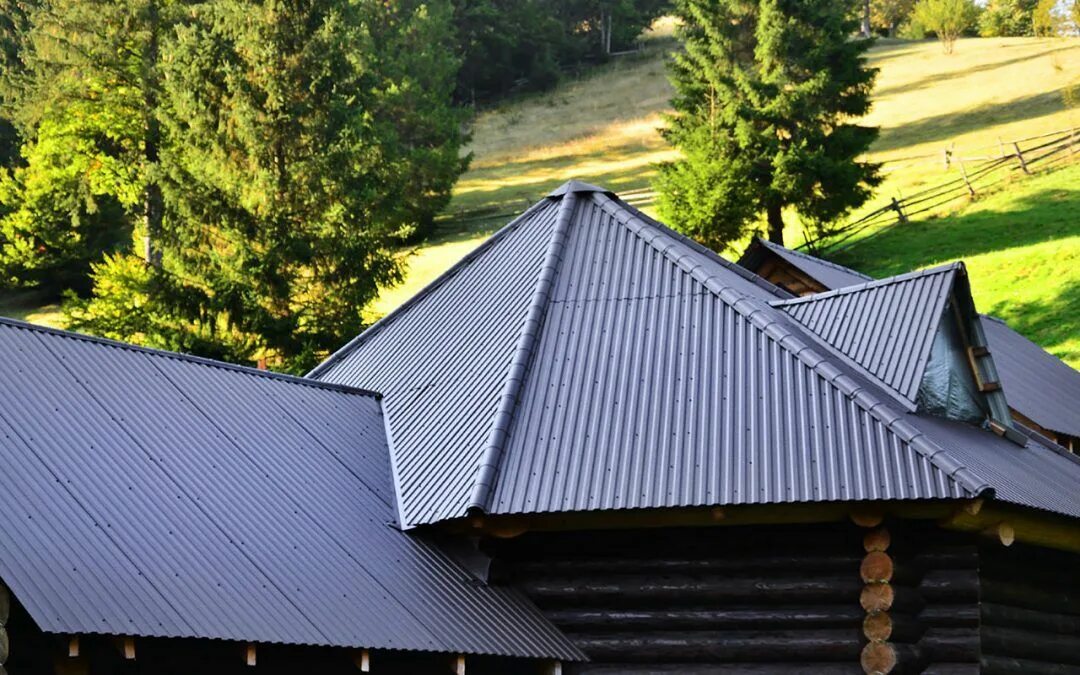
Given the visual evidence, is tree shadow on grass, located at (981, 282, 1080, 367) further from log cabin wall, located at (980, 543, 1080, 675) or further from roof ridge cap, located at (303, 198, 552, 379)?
roof ridge cap, located at (303, 198, 552, 379)

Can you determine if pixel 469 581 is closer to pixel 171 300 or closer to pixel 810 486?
pixel 810 486

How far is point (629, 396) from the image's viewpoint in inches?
511

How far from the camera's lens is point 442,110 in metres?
57.8

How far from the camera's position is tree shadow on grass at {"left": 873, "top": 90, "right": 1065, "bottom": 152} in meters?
56.0

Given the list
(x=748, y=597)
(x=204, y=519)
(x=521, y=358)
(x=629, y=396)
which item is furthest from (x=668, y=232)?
(x=204, y=519)

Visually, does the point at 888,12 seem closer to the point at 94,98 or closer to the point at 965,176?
the point at 965,176

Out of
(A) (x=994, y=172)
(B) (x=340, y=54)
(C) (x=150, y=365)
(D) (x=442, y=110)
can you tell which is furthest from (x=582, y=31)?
(C) (x=150, y=365)

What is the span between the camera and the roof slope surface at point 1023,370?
21.2m

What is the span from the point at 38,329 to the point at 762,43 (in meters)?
31.9

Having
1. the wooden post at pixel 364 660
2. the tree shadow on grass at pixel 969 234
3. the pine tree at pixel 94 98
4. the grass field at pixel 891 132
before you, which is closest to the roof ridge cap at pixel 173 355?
the wooden post at pixel 364 660

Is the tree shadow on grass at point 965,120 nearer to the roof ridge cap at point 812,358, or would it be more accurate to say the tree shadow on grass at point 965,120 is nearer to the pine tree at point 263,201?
the pine tree at point 263,201

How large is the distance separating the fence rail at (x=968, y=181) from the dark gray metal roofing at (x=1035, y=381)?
61.8ft

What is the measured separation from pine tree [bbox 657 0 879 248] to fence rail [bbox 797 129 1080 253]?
6.84 feet

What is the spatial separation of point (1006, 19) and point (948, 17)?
351 inches
